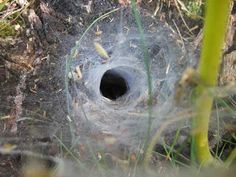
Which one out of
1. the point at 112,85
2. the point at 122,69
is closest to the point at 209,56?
the point at 122,69

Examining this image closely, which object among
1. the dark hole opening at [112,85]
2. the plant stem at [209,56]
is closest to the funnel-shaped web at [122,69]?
the dark hole opening at [112,85]

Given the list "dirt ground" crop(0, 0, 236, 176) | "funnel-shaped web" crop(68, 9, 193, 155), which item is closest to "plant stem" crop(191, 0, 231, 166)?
"funnel-shaped web" crop(68, 9, 193, 155)

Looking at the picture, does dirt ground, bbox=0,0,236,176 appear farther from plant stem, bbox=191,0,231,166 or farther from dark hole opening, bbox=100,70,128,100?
plant stem, bbox=191,0,231,166

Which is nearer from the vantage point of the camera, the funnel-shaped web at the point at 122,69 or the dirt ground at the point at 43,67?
the dirt ground at the point at 43,67

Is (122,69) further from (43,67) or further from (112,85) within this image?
(43,67)

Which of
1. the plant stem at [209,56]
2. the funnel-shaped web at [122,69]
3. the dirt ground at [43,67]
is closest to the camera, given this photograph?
the plant stem at [209,56]

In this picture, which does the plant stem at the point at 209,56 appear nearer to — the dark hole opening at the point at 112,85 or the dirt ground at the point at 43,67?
the dirt ground at the point at 43,67

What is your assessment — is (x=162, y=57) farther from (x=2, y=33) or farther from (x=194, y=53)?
(x=2, y=33)
